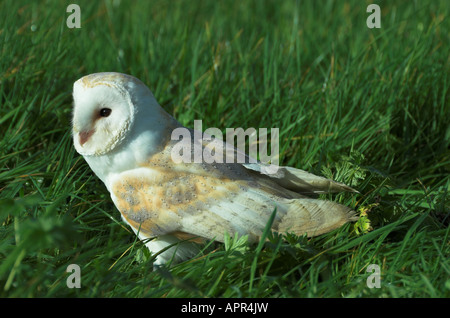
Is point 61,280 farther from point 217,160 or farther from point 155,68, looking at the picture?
point 155,68

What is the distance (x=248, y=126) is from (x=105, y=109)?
134cm

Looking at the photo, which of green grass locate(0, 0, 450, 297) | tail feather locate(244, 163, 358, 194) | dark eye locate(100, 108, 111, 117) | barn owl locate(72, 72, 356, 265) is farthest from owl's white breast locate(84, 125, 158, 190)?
tail feather locate(244, 163, 358, 194)

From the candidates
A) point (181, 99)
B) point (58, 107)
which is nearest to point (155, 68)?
point (181, 99)

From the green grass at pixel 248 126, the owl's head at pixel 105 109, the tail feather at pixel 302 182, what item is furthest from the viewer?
the tail feather at pixel 302 182

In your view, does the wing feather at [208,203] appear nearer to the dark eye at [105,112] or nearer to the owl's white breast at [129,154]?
the owl's white breast at [129,154]

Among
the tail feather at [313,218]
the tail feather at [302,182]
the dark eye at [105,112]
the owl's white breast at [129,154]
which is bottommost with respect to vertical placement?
the tail feather at [313,218]

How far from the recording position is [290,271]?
2.49 metres

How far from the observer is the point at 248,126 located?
12.4 feet

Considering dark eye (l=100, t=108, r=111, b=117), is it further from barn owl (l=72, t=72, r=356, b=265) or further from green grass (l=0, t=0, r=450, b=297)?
green grass (l=0, t=0, r=450, b=297)

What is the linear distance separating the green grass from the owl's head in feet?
1.30

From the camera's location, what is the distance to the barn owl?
2.63 meters

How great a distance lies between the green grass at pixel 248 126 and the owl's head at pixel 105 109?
1.30 feet

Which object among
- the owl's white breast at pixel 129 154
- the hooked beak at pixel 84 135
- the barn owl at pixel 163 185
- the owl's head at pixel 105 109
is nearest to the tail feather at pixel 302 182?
the barn owl at pixel 163 185

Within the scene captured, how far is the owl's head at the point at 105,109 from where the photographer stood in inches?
103
